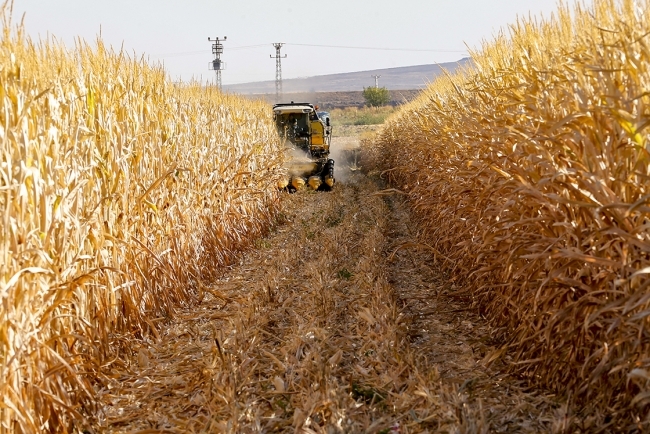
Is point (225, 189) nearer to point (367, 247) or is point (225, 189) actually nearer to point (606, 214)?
point (367, 247)

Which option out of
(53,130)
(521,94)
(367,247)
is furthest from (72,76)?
(367,247)

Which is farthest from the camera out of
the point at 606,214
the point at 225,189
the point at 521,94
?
the point at 225,189

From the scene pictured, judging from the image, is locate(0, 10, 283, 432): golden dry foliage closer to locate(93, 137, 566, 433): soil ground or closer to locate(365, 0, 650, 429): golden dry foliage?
locate(93, 137, 566, 433): soil ground

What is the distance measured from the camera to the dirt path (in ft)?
12.0

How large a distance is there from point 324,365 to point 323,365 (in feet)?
0.16

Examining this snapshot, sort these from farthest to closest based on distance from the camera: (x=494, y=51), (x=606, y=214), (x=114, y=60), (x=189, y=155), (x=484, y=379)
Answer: (x=189, y=155)
(x=494, y=51)
(x=114, y=60)
(x=484, y=379)
(x=606, y=214)

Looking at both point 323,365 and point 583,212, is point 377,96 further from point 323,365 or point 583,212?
point 583,212

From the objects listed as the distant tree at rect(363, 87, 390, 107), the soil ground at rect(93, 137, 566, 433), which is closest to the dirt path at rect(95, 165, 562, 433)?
the soil ground at rect(93, 137, 566, 433)

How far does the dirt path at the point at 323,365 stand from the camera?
12.0 feet

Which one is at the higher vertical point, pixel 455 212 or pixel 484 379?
pixel 455 212

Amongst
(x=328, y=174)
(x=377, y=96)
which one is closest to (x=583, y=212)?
(x=328, y=174)

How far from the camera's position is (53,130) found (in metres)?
3.73

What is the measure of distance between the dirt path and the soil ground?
0.4 inches

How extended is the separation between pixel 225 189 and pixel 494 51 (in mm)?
3902
